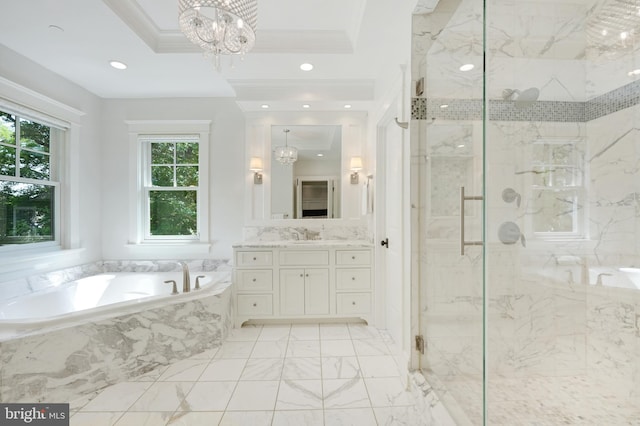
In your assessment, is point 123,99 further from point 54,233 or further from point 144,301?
point 144,301

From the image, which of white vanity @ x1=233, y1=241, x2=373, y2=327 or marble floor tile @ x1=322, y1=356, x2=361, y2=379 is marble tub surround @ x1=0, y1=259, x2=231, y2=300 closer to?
white vanity @ x1=233, y1=241, x2=373, y2=327

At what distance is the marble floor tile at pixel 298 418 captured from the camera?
1.60m

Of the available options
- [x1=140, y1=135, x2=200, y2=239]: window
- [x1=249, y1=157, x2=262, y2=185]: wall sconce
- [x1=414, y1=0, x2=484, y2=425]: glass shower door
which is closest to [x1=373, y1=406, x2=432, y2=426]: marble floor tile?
[x1=414, y1=0, x2=484, y2=425]: glass shower door

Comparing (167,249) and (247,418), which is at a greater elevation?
(167,249)

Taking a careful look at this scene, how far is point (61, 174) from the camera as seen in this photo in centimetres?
301

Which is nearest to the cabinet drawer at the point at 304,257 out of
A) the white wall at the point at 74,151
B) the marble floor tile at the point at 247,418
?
the marble floor tile at the point at 247,418

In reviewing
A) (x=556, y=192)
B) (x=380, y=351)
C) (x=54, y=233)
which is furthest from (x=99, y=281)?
(x=556, y=192)

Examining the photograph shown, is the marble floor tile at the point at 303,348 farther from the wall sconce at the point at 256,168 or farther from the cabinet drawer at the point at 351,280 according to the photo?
the wall sconce at the point at 256,168

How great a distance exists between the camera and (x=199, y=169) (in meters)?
3.46

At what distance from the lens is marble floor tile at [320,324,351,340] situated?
270 centimetres

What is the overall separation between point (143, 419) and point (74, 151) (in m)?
2.82

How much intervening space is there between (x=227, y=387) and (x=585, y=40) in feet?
9.73

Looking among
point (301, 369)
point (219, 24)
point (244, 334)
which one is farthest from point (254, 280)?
point (219, 24)

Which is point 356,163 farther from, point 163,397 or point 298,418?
point 163,397
